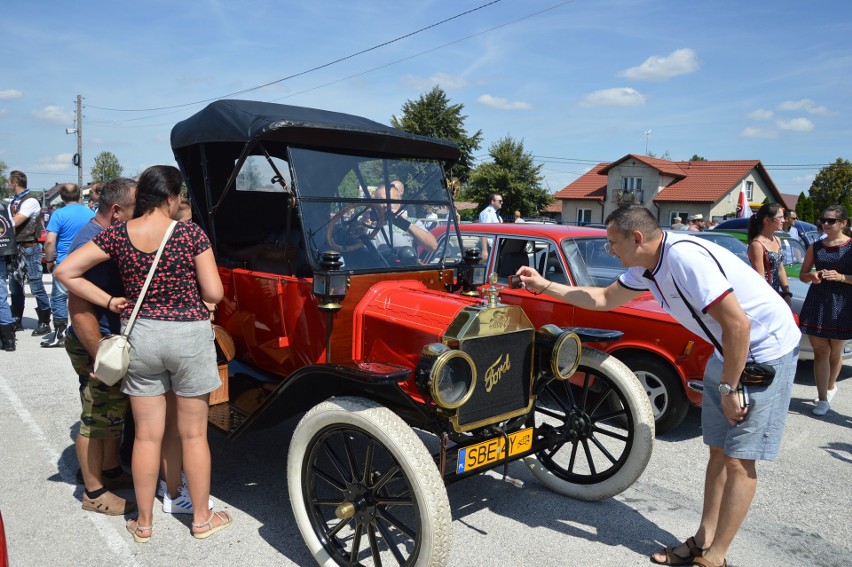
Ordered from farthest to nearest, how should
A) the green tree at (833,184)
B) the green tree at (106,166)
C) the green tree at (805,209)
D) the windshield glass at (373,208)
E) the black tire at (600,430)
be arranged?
the green tree at (106,166)
the green tree at (833,184)
the green tree at (805,209)
the windshield glass at (373,208)
the black tire at (600,430)

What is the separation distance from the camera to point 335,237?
3.55 meters

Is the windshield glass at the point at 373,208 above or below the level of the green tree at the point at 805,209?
below

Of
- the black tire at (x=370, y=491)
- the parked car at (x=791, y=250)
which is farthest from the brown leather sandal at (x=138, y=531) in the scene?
the parked car at (x=791, y=250)

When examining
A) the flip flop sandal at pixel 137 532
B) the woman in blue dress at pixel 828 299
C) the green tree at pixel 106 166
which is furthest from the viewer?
the green tree at pixel 106 166

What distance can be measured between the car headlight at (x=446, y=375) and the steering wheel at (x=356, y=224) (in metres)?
1.12

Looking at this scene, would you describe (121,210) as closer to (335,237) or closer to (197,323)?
(197,323)

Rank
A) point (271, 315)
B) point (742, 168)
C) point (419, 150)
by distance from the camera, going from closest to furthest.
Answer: point (271, 315) < point (419, 150) < point (742, 168)

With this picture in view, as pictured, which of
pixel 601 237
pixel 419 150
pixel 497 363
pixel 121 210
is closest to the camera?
pixel 497 363

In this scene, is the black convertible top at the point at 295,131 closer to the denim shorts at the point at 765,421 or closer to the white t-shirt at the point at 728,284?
the white t-shirt at the point at 728,284

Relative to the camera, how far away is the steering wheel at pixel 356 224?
3.56m

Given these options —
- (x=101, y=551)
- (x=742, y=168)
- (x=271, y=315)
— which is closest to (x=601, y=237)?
(x=271, y=315)

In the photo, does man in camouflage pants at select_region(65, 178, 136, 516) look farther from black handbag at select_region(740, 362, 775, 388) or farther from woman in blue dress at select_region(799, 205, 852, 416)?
woman in blue dress at select_region(799, 205, 852, 416)

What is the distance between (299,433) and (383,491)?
46cm

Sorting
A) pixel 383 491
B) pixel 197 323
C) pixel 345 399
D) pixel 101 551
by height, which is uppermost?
pixel 197 323
